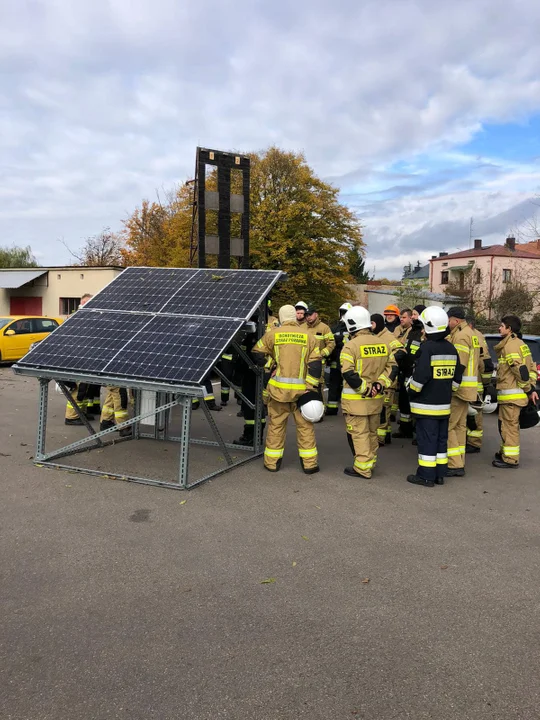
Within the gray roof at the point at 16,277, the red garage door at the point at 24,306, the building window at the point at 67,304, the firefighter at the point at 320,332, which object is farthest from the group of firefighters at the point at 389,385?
the red garage door at the point at 24,306

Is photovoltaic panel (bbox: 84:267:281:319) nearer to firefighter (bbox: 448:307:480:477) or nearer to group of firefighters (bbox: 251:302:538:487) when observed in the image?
group of firefighters (bbox: 251:302:538:487)

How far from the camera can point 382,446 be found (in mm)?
8617

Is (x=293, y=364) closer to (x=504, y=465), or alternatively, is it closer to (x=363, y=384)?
(x=363, y=384)

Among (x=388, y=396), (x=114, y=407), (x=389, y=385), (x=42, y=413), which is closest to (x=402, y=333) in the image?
(x=388, y=396)

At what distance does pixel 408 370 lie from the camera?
28.7 feet

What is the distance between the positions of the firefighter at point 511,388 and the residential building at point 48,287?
993 inches

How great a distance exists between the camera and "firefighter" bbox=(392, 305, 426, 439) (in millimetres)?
8578

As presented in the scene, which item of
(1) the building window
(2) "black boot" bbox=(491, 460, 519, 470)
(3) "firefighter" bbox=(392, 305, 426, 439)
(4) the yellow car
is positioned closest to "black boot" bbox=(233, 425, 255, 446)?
(3) "firefighter" bbox=(392, 305, 426, 439)

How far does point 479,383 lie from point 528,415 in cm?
72

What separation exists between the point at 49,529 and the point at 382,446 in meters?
5.17

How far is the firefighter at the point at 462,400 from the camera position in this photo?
22.7 ft

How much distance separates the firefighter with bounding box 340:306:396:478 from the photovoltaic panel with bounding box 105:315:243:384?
1.35 meters

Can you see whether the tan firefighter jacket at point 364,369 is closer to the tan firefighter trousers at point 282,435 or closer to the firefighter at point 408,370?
the tan firefighter trousers at point 282,435

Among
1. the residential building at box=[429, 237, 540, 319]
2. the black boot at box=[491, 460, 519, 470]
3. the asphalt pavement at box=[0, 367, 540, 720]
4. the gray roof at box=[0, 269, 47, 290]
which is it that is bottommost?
the asphalt pavement at box=[0, 367, 540, 720]
